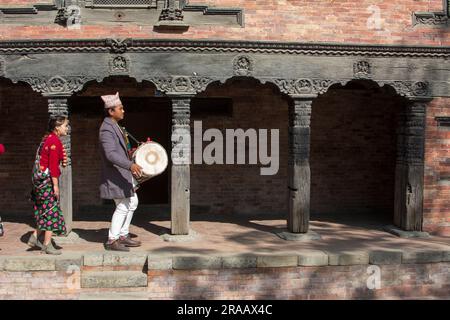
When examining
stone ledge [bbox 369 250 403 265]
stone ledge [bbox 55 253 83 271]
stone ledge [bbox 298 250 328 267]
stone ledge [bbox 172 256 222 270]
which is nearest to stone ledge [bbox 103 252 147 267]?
stone ledge [bbox 55 253 83 271]

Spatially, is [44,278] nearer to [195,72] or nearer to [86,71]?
[86,71]

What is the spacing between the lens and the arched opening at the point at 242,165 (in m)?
11.1

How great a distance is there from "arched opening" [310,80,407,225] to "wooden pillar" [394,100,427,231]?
7.29ft

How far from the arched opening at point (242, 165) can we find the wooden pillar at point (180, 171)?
96.7 inches

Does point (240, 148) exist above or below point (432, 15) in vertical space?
below

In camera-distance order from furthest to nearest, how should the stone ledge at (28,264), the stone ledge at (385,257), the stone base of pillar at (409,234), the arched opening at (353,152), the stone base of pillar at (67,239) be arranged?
the arched opening at (353,152) < the stone base of pillar at (409,234) < the stone base of pillar at (67,239) < the stone ledge at (385,257) < the stone ledge at (28,264)

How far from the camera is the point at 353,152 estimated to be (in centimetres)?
1156

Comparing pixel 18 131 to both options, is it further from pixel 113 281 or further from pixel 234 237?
pixel 234 237

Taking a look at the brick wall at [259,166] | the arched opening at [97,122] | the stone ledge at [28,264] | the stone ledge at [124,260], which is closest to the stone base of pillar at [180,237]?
the stone ledge at [124,260]

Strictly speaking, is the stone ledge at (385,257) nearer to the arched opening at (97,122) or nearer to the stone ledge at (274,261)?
the stone ledge at (274,261)

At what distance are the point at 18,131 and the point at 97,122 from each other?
166 centimetres

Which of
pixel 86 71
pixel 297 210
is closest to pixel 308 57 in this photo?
pixel 297 210

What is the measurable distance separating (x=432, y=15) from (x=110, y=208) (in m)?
→ 7.43

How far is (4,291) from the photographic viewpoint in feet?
23.6
